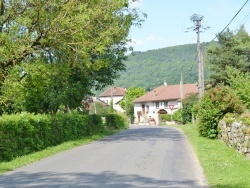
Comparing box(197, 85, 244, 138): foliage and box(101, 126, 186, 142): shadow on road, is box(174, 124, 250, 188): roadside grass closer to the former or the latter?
box(197, 85, 244, 138): foliage

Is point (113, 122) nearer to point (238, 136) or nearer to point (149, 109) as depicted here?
point (238, 136)

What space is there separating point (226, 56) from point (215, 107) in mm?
33142

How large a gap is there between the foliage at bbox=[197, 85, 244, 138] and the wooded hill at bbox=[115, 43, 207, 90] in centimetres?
11447

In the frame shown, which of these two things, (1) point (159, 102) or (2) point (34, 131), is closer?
(2) point (34, 131)

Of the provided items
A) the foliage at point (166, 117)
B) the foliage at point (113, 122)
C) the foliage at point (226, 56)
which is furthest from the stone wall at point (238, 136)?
the foliage at point (166, 117)

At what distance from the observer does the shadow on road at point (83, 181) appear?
10.9 metres

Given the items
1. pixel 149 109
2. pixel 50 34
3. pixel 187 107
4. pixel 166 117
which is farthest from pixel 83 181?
pixel 149 109

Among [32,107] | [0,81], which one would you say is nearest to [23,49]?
[0,81]

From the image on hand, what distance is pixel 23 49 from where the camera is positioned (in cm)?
2083

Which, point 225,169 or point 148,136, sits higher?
point 148,136

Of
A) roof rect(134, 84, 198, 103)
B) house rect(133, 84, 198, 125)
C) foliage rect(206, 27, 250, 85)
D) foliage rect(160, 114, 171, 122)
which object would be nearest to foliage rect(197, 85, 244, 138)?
foliage rect(206, 27, 250, 85)

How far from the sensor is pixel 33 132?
2162 centimetres

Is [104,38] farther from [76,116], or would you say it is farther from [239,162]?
[239,162]

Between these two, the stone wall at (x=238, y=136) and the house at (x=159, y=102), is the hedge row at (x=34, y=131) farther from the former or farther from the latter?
the house at (x=159, y=102)
